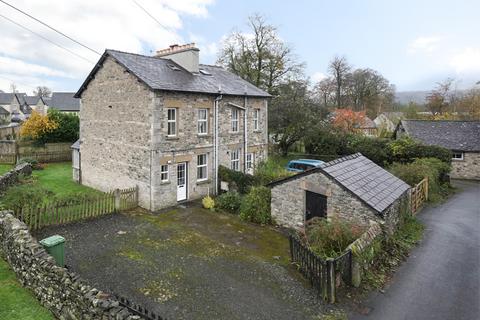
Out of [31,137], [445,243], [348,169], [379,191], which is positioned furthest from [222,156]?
[31,137]

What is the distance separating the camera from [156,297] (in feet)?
29.6

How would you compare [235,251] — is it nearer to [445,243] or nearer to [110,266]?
[110,266]

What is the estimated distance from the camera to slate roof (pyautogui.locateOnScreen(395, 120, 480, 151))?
93.0ft

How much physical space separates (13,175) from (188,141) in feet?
36.4

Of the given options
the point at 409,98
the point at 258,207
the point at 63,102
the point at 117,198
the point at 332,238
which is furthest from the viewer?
the point at 409,98

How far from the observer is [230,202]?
17625 millimetres

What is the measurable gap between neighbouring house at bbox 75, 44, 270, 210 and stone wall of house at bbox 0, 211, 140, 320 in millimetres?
7594

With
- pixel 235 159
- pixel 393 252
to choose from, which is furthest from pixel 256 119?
pixel 393 252

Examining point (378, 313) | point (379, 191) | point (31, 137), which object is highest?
point (31, 137)

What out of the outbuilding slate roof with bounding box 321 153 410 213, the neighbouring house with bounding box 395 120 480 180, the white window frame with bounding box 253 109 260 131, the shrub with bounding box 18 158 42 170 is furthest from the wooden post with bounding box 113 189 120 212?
the neighbouring house with bounding box 395 120 480 180

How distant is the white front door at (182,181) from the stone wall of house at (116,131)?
1.86 meters

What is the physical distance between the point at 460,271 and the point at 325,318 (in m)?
5.91

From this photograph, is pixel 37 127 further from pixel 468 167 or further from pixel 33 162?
pixel 468 167

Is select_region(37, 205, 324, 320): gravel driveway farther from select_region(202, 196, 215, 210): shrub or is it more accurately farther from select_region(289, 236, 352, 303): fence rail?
select_region(202, 196, 215, 210): shrub
